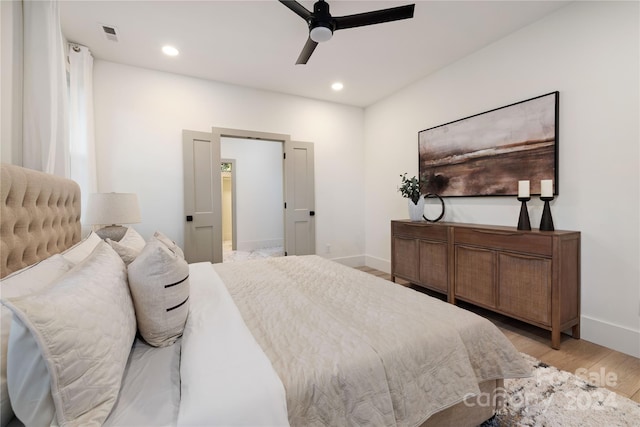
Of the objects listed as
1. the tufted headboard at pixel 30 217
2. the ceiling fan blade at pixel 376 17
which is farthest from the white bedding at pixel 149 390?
the ceiling fan blade at pixel 376 17

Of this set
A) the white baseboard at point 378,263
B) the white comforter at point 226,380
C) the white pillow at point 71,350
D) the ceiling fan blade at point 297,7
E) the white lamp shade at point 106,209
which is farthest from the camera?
the white baseboard at point 378,263

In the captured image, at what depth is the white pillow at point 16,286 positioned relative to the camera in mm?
669

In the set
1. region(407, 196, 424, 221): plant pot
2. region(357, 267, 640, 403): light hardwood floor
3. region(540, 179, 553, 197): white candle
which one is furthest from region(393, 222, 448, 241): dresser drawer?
region(357, 267, 640, 403): light hardwood floor

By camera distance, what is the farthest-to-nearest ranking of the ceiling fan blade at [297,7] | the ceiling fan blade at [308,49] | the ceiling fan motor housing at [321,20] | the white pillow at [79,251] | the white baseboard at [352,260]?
the white baseboard at [352,260], the ceiling fan blade at [308,49], the ceiling fan motor housing at [321,20], the ceiling fan blade at [297,7], the white pillow at [79,251]

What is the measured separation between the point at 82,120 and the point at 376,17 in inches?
119

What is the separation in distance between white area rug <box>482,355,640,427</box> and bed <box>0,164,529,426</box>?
0.27 metres

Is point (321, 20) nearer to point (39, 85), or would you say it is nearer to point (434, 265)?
point (39, 85)

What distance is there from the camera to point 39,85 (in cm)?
163

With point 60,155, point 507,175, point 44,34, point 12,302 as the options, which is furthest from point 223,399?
point 507,175

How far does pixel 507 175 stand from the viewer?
8.97 ft

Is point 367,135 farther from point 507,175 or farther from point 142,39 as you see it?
point 142,39

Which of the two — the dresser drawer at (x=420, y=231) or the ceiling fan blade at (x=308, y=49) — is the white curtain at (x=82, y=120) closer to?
the ceiling fan blade at (x=308, y=49)

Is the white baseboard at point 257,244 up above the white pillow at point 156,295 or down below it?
below

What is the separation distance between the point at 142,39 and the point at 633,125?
434 cm
